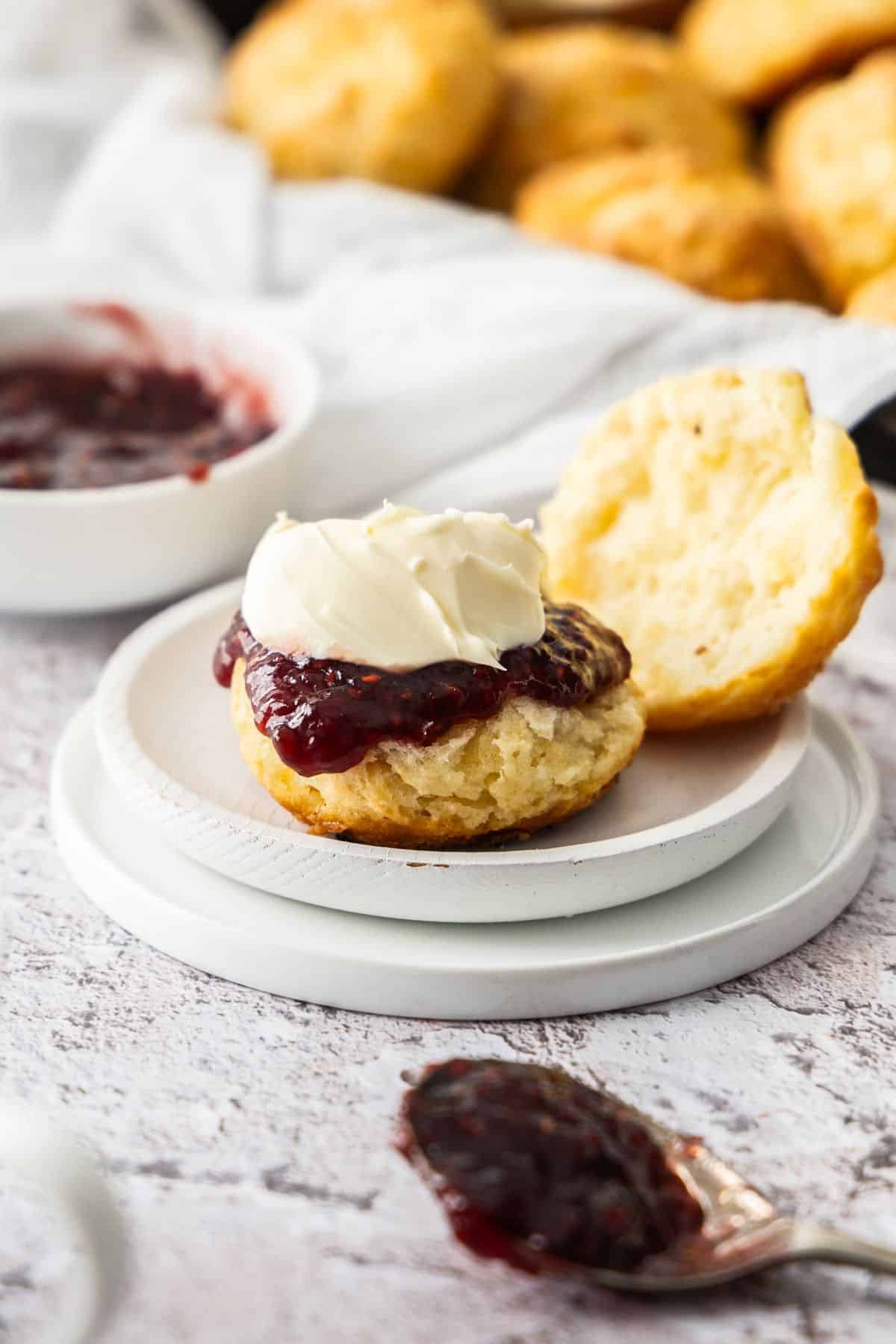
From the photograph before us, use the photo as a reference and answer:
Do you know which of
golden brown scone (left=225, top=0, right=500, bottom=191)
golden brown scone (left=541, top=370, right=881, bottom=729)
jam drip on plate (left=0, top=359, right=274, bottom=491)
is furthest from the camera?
golden brown scone (left=225, top=0, right=500, bottom=191)

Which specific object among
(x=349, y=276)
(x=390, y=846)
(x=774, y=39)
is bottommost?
(x=349, y=276)

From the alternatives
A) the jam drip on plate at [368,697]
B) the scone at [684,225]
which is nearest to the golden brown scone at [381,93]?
the scone at [684,225]

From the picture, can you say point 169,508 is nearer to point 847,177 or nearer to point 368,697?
point 368,697

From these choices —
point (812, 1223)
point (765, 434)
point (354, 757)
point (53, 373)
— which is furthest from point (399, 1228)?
point (53, 373)

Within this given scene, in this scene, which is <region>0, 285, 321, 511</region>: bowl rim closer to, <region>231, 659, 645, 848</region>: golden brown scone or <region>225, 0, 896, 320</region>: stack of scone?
<region>231, 659, 645, 848</region>: golden brown scone

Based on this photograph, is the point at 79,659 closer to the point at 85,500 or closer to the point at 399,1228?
the point at 85,500

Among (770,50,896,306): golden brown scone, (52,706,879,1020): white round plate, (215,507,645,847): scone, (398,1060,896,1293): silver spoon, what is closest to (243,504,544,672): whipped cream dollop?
(215,507,645,847): scone

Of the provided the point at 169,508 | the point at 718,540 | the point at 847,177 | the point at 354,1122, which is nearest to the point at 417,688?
the point at 354,1122
